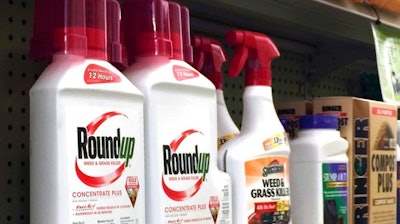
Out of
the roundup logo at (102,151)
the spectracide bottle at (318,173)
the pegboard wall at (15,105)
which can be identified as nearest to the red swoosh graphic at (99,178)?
the roundup logo at (102,151)

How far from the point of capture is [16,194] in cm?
92

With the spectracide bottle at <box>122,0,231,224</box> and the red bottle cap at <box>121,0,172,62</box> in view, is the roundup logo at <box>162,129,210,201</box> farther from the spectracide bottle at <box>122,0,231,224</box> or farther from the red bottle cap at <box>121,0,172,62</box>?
the red bottle cap at <box>121,0,172,62</box>

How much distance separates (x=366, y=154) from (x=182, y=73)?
50cm

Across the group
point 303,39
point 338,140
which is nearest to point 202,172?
point 338,140

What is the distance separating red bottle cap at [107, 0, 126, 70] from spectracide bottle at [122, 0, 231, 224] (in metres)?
0.03

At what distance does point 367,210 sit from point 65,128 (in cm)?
67

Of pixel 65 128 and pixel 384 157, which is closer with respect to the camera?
pixel 65 128

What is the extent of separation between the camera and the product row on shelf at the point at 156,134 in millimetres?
723

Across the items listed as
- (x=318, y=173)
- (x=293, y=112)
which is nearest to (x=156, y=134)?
(x=318, y=173)

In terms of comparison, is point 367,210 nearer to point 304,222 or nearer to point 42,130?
point 304,222

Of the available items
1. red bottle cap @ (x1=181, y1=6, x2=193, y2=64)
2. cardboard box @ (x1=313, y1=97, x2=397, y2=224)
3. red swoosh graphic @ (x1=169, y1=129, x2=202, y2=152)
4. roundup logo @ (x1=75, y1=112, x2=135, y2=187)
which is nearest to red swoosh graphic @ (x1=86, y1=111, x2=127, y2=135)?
roundup logo @ (x1=75, y1=112, x2=135, y2=187)

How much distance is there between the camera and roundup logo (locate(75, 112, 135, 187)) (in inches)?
28.5

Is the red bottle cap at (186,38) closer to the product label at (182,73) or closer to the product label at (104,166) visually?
the product label at (182,73)

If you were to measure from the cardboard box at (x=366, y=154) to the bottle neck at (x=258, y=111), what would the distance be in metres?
0.23
